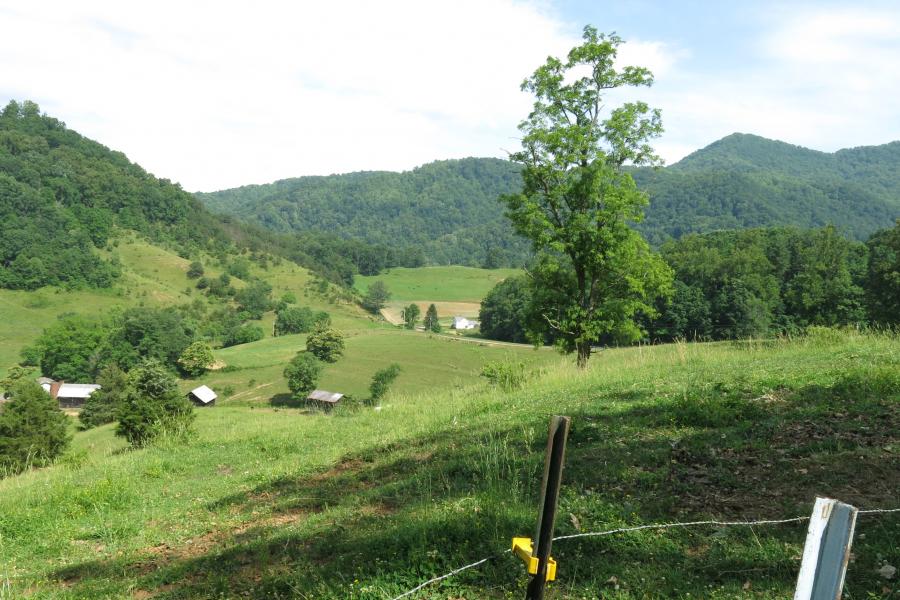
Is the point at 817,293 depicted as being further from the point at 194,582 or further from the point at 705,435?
the point at 194,582

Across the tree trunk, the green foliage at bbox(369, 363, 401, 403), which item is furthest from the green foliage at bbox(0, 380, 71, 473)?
the green foliage at bbox(369, 363, 401, 403)

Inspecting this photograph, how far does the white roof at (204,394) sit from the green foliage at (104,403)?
25.9 ft

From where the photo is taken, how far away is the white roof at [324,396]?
65.6m

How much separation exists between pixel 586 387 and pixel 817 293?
57153 mm

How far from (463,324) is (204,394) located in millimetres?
63282

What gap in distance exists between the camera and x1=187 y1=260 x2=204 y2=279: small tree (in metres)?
144

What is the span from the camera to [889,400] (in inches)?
303

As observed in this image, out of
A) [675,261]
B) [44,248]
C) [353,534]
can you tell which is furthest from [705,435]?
[44,248]

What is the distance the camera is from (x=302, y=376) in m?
71.9

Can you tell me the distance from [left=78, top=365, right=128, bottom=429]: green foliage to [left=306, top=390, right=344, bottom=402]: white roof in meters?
18.9

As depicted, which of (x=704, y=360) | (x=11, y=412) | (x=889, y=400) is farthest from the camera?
(x=11, y=412)

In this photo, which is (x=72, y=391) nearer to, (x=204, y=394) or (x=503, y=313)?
(x=204, y=394)

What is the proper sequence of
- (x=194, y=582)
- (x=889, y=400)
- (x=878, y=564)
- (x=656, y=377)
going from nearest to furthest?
(x=878, y=564) → (x=194, y=582) → (x=889, y=400) → (x=656, y=377)

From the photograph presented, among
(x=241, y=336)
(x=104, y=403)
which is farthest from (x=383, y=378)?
(x=241, y=336)
